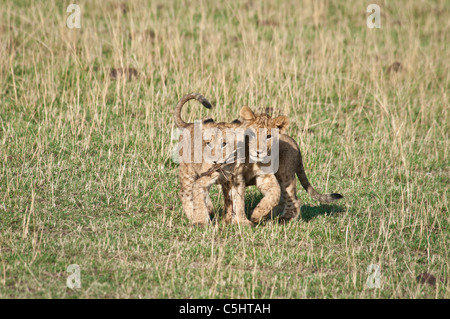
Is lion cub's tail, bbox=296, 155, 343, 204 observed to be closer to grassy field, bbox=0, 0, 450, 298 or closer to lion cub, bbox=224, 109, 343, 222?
lion cub, bbox=224, 109, 343, 222

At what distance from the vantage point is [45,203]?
6.95 meters

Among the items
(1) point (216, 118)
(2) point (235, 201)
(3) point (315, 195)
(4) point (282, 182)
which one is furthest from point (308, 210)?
(1) point (216, 118)

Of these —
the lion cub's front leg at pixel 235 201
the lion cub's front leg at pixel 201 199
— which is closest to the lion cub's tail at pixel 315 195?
the lion cub's front leg at pixel 235 201

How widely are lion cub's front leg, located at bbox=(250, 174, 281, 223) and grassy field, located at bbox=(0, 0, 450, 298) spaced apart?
0.22 meters

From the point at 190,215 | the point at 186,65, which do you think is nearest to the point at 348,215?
the point at 190,215

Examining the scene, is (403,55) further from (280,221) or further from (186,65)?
(280,221)

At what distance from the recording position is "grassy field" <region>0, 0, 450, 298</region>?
5785 millimetres

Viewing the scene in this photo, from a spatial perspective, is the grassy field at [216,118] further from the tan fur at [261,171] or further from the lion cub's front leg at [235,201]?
the tan fur at [261,171]

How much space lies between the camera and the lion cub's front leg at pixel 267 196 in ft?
21.9

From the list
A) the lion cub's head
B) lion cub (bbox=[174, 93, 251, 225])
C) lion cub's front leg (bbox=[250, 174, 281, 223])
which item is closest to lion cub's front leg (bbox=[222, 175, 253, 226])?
lion cub (bbox=[174, 93, 251, 225])

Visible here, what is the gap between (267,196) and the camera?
6.70m

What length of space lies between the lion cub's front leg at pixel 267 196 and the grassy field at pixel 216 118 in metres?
0.22

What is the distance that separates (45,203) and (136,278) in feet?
6.07

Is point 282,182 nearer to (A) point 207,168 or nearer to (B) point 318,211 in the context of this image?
(B) point 318,211
